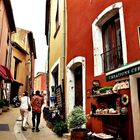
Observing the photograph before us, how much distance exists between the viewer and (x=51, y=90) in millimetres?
12859

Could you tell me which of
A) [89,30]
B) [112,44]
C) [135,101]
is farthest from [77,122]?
[89,30]

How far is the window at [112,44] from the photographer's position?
20.0ft

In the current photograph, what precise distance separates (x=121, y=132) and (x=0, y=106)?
1097cm

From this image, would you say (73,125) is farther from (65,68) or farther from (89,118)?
(65,68)

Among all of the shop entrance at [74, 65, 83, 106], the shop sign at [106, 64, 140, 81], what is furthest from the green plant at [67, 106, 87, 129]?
the shop sign at [106, 64, 140, 81]

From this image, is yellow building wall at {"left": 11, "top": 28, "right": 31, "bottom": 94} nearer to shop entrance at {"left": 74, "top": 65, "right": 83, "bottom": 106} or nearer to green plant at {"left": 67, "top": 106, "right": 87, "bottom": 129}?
shop entrance at {"left": 74, "top": 65, "right": 83, "bottom": 106}

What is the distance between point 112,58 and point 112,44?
0.40 m

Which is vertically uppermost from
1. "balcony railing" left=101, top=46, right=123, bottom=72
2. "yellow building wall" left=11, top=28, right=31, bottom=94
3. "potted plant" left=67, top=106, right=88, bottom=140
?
"yellow building wall" left=11, top=28, right=31, bottom=94

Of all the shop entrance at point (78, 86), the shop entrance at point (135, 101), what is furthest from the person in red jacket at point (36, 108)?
the shop entrance at point (135, 101)

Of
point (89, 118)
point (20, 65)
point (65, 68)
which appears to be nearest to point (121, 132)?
point (89, 118)

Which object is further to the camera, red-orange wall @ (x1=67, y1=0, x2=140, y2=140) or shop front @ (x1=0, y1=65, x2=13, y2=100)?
shop front @ (x1=0, y1=65, x2=13, y2=100)

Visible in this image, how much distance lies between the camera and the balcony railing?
6.00 metres

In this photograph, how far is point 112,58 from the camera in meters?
6.33

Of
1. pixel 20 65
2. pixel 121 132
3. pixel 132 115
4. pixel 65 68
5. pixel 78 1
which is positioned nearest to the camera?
pixel 132 115
